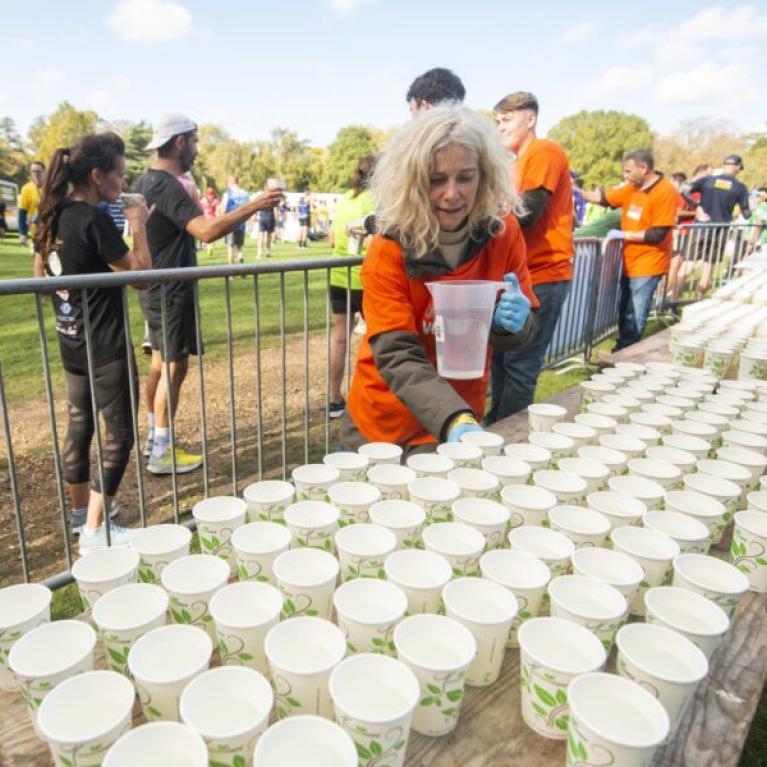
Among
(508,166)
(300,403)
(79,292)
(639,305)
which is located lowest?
(300,403)

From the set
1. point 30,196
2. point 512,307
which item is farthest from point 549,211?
point 30,196

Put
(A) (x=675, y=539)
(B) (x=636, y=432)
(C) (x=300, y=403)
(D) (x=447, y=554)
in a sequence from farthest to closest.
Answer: (C) (x=300, y=403), (B) (x=636, y=432), (A) (x=675, y=539), (D) (x=447, y=554)

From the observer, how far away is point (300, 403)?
19.6 ft

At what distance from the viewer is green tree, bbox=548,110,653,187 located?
198 ft

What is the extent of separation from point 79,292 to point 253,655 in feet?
8.65

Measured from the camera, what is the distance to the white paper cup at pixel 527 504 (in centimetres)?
150

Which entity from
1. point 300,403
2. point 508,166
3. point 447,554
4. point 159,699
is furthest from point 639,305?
point 159,699

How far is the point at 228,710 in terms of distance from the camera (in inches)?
35.7

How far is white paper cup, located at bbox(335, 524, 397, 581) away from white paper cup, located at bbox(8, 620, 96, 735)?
1.60ft

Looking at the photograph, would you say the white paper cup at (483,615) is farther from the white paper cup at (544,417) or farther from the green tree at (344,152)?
the green tree at (344,152)

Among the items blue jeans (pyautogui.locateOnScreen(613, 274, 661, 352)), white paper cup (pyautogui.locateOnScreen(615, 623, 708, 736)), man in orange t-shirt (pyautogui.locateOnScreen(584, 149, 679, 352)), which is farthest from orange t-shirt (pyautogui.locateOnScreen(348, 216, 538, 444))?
blue jeans (pyautogui.locateOnScreen(613, 274, 661, 352))

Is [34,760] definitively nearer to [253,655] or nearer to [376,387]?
[253,655]

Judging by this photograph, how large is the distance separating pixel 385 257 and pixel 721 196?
37.7 feet

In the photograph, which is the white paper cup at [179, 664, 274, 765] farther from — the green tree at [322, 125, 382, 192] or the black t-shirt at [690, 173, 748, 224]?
the green tree at [322, 125, 382, 192]
